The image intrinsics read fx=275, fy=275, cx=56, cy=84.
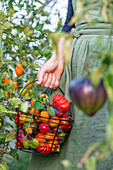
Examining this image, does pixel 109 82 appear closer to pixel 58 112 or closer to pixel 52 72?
pixel 58 112

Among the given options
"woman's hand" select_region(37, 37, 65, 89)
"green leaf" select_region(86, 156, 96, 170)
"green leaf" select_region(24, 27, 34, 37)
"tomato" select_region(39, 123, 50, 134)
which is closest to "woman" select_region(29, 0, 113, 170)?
"woman's hand" select_region(37, 37, 65, 89)

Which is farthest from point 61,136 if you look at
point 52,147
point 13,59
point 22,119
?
point 13,59

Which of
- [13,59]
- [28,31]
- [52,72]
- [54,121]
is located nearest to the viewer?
[54,121]

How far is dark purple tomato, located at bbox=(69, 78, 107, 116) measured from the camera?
39 cm

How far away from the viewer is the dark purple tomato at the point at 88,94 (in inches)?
15.2

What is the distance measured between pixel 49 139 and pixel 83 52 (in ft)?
1.16

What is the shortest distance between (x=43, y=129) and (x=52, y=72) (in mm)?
271

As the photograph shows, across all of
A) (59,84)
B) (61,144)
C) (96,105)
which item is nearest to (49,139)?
(61,144)

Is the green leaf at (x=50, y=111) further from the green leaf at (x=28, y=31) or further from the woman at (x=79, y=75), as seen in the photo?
the green leaf at (x=28, y=31)

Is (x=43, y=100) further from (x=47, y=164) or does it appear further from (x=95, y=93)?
(x=95, y=93)

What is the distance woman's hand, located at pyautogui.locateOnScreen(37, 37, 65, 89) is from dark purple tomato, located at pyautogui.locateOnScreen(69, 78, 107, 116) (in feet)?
2.40

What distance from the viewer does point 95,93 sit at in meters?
0.39

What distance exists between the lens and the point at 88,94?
1.28 feet

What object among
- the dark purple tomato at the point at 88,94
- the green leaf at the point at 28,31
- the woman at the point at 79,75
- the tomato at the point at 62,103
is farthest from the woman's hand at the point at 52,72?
the dark purple tomato at the point at 88,94
